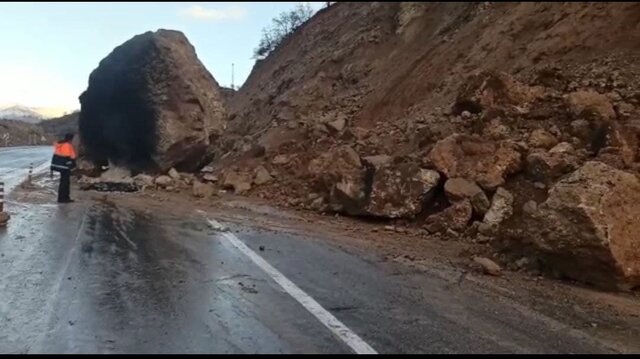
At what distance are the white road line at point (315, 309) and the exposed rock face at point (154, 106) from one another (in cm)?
1144

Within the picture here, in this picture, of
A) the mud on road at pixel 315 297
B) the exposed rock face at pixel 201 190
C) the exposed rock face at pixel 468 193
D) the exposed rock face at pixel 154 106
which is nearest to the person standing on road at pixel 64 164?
the exposed rock face at pixel 201 190

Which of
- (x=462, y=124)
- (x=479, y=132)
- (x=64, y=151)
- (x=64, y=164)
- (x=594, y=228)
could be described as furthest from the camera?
(x=64, y=151)

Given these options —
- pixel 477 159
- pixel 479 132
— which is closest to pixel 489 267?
pixel 477 159

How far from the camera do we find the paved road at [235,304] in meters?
4.81

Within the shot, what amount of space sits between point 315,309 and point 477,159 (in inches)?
267

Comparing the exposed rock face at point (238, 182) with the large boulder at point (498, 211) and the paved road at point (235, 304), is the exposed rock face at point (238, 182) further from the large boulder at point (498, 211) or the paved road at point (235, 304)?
the large boulder at point (498, 211)

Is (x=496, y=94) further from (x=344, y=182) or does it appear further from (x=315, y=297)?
(x=315, y=297)

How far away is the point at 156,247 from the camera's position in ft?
28.8

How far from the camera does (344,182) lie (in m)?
13.0

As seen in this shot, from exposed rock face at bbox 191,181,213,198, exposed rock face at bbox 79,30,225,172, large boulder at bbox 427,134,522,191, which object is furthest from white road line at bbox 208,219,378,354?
exposed rock face at bbox 79,30,225,172

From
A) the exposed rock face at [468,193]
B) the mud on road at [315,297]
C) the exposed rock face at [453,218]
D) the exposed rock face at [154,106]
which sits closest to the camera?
the mud on road at [315,297]

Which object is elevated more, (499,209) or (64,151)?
(64,151)

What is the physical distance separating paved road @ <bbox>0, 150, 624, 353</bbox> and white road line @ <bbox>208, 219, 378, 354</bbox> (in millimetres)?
18

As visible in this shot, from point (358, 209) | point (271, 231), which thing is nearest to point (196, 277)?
point (271, 231)
